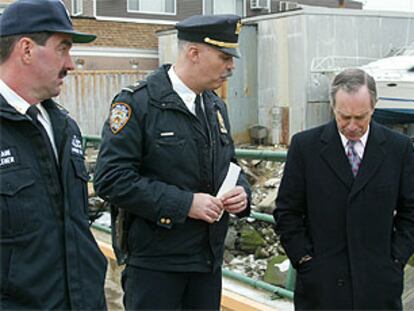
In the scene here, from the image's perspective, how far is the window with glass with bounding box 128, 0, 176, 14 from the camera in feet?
66.6

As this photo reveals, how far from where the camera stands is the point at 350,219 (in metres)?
2.53

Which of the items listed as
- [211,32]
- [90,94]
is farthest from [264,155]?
[90,94]

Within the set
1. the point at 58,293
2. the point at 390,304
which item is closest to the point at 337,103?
the point at 390,304

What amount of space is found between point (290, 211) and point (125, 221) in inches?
29.9

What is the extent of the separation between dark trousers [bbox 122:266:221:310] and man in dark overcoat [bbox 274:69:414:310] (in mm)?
418

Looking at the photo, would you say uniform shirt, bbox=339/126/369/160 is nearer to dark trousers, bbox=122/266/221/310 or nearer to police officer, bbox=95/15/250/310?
police officer, bbox=95/15/250/310

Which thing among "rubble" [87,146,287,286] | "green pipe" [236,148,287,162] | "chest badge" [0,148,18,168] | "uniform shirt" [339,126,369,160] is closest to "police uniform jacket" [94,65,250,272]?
"uniform shirt" [339,126,369,160]

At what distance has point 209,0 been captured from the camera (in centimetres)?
2250

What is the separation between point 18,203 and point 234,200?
107 centimetres

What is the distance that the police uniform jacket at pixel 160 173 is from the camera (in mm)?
2500

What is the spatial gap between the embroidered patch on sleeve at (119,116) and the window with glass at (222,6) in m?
20.5

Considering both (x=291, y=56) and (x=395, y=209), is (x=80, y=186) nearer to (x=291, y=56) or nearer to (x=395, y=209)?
(x=395, y=209)

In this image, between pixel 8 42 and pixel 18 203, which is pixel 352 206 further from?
pixel 8 42

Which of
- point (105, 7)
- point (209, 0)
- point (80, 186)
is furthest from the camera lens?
point (209, 0)
